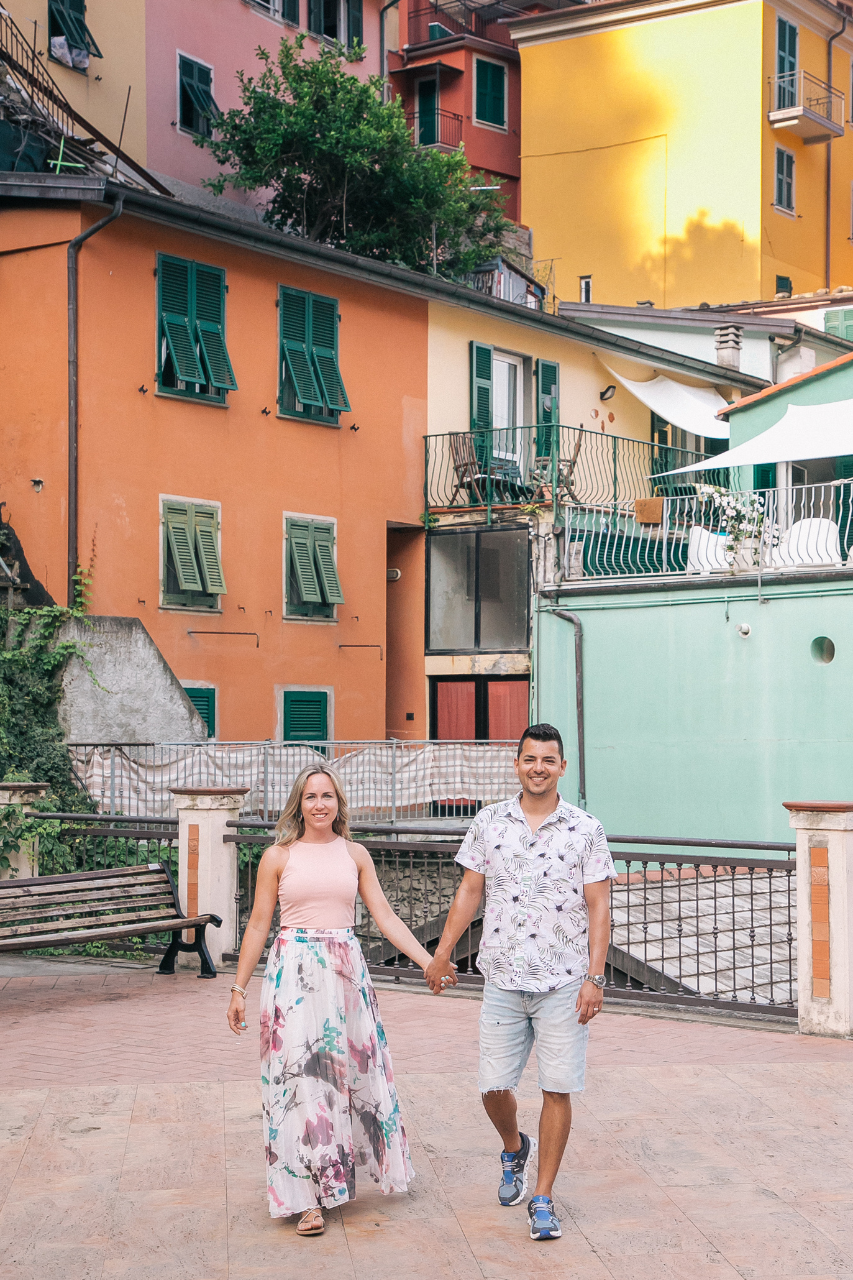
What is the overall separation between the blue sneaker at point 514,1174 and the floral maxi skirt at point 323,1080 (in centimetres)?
36

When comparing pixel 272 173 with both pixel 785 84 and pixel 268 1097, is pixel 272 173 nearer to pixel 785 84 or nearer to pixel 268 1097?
pixel 785 84

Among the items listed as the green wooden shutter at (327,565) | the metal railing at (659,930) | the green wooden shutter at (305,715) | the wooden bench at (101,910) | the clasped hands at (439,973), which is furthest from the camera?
the green wooden shutter at (327,565)

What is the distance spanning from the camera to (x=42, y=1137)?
6512 mm

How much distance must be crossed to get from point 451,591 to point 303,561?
315cm

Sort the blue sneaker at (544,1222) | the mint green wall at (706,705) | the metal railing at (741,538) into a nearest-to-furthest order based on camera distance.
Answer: the blue sneaker at (544,1222)
the mint green wall at (706,705)
the metal railing at (741,538)

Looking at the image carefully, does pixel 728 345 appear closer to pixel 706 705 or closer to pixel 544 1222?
pixel 706 705

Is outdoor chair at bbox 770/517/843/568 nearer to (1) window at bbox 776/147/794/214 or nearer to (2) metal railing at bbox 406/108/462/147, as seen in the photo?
(1) window at bbox 776/147/794/214

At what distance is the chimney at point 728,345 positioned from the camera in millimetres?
29219

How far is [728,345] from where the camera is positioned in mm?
29312

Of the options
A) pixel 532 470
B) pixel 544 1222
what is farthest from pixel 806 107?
pixel 544 1222

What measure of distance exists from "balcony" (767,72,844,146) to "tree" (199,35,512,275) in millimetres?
11475

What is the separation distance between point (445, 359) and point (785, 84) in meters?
19.1

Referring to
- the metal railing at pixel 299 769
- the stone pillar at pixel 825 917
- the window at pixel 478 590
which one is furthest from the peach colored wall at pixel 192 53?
the stone pillar at pixel 825 917

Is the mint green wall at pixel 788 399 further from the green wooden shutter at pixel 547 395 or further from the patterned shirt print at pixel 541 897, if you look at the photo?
the patterned shirt print at pixel 541 897
